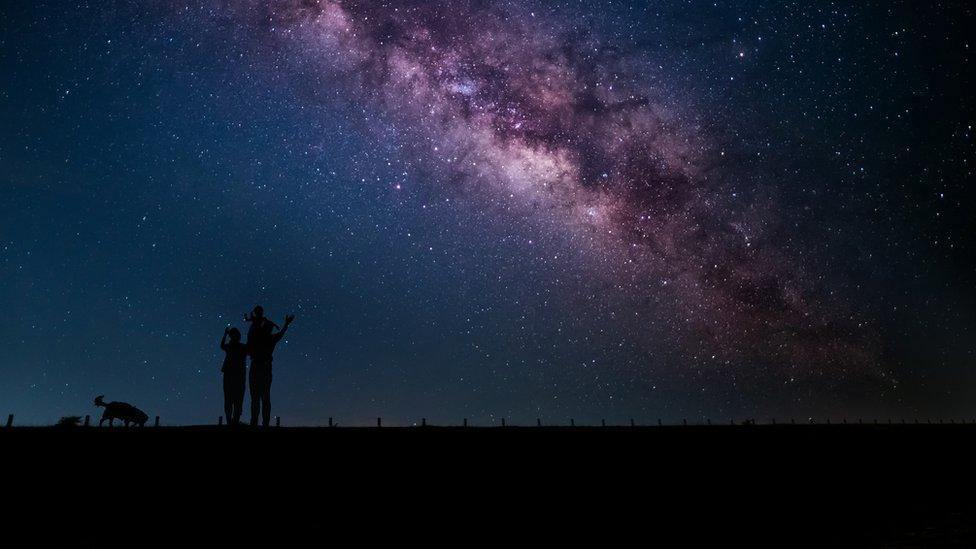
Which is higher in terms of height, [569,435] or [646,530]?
[569,435]

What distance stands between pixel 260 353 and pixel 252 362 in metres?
0.23

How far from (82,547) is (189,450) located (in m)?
1.88

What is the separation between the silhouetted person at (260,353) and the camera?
33.1 feet

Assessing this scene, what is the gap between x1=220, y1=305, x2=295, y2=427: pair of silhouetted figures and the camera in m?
10.1

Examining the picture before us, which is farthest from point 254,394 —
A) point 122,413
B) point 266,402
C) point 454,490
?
point 122,413

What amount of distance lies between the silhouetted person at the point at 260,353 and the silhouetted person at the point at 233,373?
209mm

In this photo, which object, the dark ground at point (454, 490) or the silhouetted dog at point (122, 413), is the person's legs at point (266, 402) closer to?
the dark ground at point (454, 490)

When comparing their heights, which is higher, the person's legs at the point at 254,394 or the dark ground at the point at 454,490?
the person's legs at the point at 254,394

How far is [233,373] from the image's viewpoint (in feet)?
33.2

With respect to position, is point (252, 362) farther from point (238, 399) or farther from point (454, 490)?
point (454, 490)

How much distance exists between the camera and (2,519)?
6473 mm

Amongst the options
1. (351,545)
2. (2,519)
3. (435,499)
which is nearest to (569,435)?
(435,499)

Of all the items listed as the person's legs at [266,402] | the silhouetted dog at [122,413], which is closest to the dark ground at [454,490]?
the person's legs at [266,402]

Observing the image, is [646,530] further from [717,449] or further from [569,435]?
[717,449]
